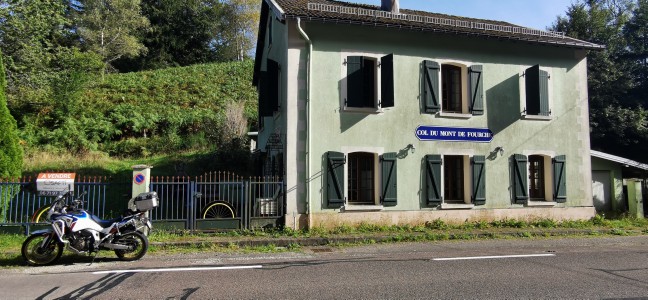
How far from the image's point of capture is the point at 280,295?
553 cm

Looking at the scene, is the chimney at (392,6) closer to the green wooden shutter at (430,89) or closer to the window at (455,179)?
the green wooden shutter at (430,89)

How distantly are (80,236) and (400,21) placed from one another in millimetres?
9888

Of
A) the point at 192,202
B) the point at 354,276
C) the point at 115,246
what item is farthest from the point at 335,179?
the point at 115,246

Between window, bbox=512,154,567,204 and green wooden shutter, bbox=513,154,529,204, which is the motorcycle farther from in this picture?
window, bbox=512,154,567,204

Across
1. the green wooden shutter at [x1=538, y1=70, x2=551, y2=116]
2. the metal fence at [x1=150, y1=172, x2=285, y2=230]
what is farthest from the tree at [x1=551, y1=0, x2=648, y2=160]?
the metal fence at [x1=150, y1=172, x2=285, y2=230]

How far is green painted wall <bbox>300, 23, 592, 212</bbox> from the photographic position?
1197 cm

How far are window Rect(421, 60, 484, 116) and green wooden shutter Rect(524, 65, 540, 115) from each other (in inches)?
65.7

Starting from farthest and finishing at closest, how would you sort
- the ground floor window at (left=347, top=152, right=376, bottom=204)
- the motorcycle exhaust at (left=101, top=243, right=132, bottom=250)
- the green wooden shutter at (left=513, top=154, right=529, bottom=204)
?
the green wooden shutter at (left=513, top=154, right=529, bottom=204) → the ground floor window at (left=347, top=152, right=376, bottom=204) → the motorcycle exhaust at (left=101, top=243, right=132, bottom=250)

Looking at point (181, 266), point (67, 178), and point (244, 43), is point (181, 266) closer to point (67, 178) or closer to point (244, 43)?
point (67, 178)

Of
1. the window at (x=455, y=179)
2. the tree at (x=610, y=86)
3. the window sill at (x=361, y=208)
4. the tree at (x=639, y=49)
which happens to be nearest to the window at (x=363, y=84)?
the window at (x=455, y=179)

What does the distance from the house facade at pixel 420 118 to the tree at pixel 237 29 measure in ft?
128

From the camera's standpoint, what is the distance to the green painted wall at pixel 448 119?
471 inches

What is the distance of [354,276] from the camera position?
6.62m

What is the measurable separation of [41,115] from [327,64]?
21647 millimetres
